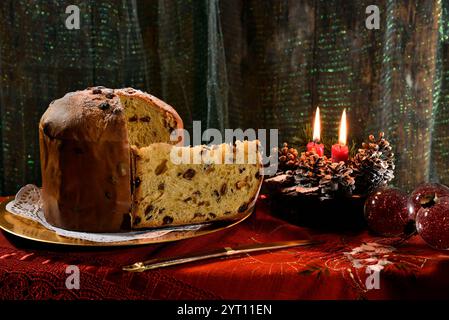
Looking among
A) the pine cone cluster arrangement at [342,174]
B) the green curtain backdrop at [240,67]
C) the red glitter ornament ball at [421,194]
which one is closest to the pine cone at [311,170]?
the pine cone cluster arrangement at [342,174]

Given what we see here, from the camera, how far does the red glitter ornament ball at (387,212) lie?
1043 mm

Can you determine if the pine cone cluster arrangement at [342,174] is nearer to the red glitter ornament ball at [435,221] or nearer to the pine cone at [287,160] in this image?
the pine cone at [287,160]

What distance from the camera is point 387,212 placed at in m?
1.05

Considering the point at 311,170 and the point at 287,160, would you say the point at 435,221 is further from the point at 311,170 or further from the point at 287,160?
the point at 287,160

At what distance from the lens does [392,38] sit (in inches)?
60.3

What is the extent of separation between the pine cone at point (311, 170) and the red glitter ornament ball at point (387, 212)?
143 mm

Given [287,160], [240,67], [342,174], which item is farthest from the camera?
[240,67]

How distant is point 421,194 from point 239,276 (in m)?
0.52

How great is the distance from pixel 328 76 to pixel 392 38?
27 cm

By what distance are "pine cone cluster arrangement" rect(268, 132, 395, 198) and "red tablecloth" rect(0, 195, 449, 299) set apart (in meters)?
0.20

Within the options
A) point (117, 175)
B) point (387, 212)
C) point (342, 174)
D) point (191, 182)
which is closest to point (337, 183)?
point (342, 174)

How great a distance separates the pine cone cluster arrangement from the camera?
1.11 metres

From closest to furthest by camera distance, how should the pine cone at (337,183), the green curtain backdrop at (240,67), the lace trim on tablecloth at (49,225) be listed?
the lace trim on tablecloth at (49,225), the pine cone at (337,183), the green curtain backdrop at (240,67)
